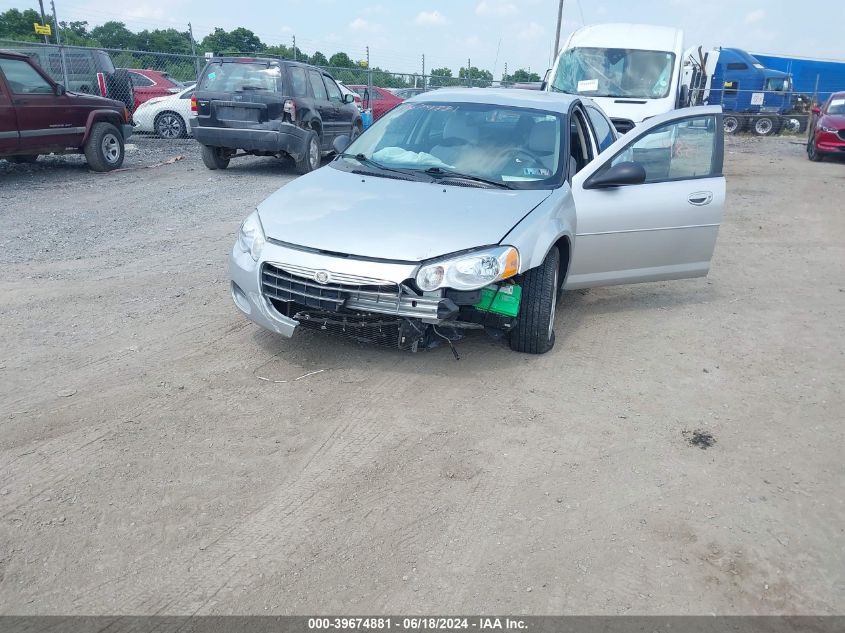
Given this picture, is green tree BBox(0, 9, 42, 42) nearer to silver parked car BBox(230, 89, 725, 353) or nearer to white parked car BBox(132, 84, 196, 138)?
white parked car BBox(132, 84, 196, 138)

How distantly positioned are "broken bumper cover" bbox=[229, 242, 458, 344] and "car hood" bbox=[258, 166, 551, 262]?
0.10 meters

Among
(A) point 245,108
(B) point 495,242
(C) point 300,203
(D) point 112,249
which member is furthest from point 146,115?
(B) point 495,242

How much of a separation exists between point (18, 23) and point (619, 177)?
43961 mm

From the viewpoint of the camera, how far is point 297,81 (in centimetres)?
1232

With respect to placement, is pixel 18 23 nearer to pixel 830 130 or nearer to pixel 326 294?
pixel 830 130

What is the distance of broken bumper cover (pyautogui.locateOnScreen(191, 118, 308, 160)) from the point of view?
11.7 metres

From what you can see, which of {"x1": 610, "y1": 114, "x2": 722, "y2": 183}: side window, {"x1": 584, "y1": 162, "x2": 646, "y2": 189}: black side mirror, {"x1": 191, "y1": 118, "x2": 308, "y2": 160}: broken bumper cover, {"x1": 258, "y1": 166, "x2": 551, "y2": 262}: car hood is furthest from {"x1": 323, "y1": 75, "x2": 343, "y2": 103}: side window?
{"x1": 584, "y1": 162, "x2": 646, "y2": 189}: black side mirror

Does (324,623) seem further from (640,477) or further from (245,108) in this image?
(245,108)

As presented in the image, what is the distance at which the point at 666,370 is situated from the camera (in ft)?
15.9

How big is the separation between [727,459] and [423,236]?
2.00m

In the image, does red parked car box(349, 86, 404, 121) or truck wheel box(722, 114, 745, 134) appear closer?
red parked car box(349, 86, 404, 121)

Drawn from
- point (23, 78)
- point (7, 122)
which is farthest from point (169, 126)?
point (7, 122)

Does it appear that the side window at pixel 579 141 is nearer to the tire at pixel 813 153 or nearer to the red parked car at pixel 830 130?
the red parked car at pixel 830 130

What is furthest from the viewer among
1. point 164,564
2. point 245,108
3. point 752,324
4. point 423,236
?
point 245,108
